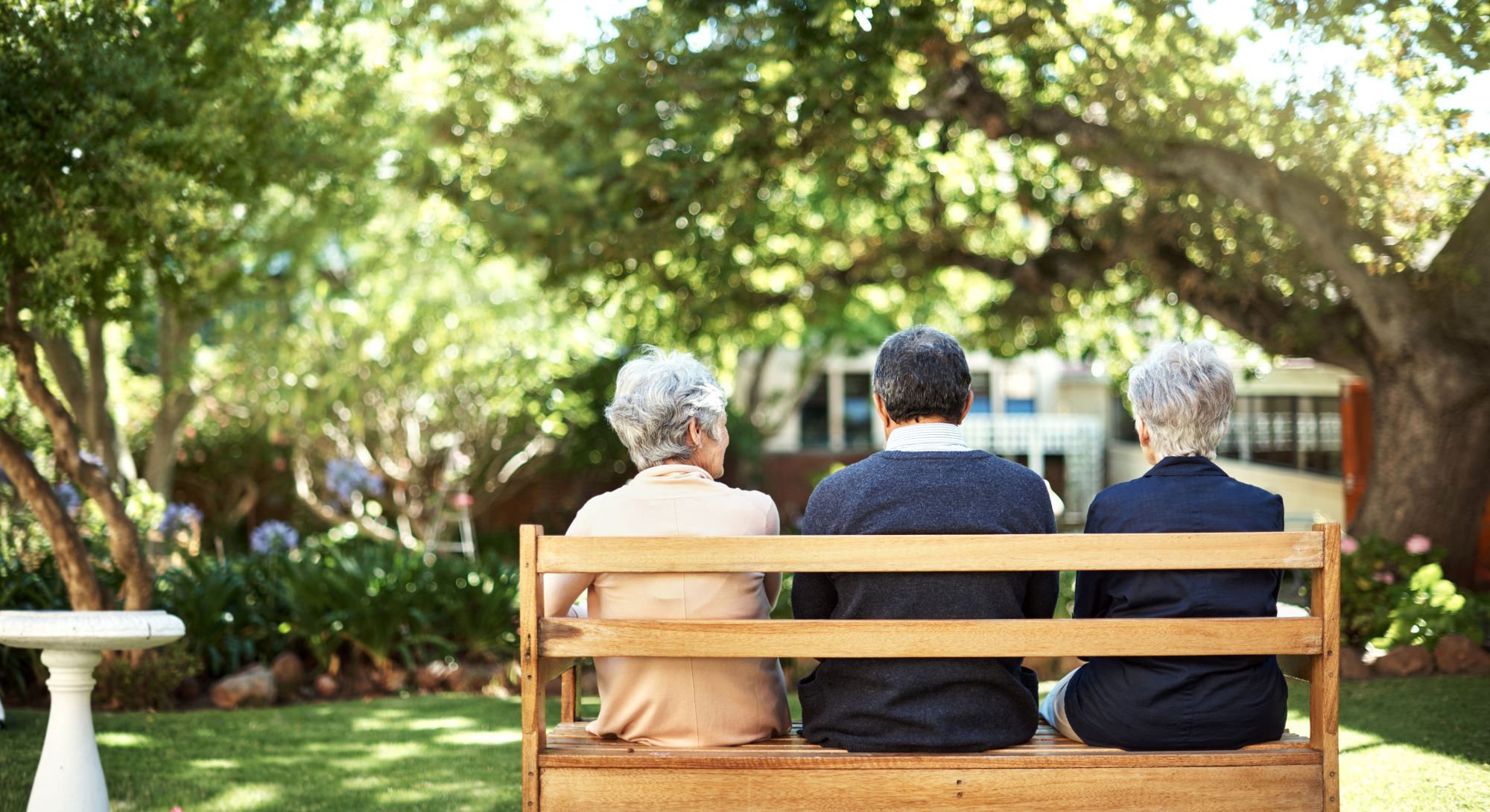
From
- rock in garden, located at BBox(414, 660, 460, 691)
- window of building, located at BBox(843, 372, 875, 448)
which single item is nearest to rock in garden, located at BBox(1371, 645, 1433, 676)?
rock in garden, located at BBox(414, 660, 460, 691)

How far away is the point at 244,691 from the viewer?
681 centimetres

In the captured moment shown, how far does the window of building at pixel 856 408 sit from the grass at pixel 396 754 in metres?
17.4

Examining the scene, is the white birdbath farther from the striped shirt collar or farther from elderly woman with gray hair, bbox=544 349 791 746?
the striped shirt collar

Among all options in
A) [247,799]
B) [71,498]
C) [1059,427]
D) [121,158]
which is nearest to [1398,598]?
[247,799]

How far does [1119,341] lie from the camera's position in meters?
12.4

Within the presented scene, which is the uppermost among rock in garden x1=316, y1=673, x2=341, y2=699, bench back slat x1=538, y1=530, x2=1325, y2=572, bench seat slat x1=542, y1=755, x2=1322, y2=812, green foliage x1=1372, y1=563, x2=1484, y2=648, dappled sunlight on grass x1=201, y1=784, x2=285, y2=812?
bench back slat x1=538, y1=530, x2=1325, y2=572

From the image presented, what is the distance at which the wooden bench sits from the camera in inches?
102

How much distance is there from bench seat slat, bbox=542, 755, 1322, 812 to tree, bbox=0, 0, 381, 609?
3581mm

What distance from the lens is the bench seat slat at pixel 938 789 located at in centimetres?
262

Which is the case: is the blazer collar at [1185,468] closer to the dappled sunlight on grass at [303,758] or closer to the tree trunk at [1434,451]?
the dappled sunlight on grass at [303,758]

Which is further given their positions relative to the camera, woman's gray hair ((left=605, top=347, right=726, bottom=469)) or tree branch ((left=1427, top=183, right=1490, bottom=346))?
tree branch ((left=1427, top=183, right=1490, bottom=346))

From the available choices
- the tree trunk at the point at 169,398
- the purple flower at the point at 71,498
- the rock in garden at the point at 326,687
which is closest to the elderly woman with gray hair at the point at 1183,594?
the rock in garden at the point at 326,687

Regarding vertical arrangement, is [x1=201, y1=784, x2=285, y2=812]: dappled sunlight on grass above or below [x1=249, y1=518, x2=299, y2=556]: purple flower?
below

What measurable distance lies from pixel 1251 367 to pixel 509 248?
246 inches
